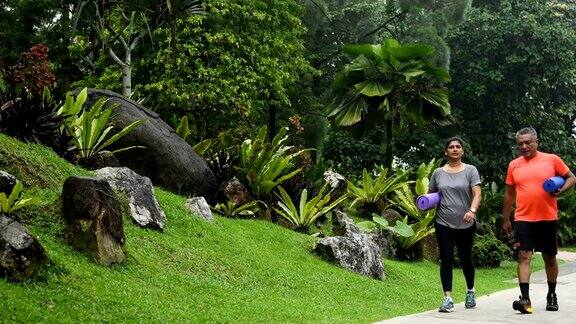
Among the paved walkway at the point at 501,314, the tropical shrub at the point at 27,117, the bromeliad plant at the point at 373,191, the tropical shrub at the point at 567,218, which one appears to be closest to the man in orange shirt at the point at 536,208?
the paved walkway at the point at 501,314

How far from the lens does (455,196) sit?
21.3 ft

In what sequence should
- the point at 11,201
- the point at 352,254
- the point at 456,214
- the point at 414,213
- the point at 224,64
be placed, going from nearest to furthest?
the point at 11,201 < the point at 456,214 < the point at 352,254 < the point at 414,213 < the point at 224,64

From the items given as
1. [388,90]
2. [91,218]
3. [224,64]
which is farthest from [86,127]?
[224,64]

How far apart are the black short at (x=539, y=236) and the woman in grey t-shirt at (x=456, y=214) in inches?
18.2

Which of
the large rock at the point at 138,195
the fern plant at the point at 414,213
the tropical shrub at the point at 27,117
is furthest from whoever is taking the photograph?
Result: the fern plant at the point at 414,213

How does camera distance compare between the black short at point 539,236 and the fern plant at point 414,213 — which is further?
the fern plant at point 414,213

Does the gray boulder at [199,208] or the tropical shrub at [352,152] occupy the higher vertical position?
the gray boulder at [199,208]

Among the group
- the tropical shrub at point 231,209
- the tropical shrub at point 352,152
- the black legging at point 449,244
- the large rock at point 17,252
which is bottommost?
the tropical shrub at point 352,152

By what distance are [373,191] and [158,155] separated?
631 cm

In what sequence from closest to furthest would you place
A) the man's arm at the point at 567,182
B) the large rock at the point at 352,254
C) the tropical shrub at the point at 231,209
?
1. the man's arm at the point at 567,182
2. the large rock at the point at 352,254
3. the tropical shrub at the point at 231,209

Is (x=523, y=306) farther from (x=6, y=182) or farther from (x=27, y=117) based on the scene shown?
(x=27, y=117)

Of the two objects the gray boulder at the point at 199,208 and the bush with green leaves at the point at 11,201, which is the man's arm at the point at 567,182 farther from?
the gray boulder at the point at 199,208

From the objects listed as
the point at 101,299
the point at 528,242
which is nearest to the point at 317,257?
the point at 528,242

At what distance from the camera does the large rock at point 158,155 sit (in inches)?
421
